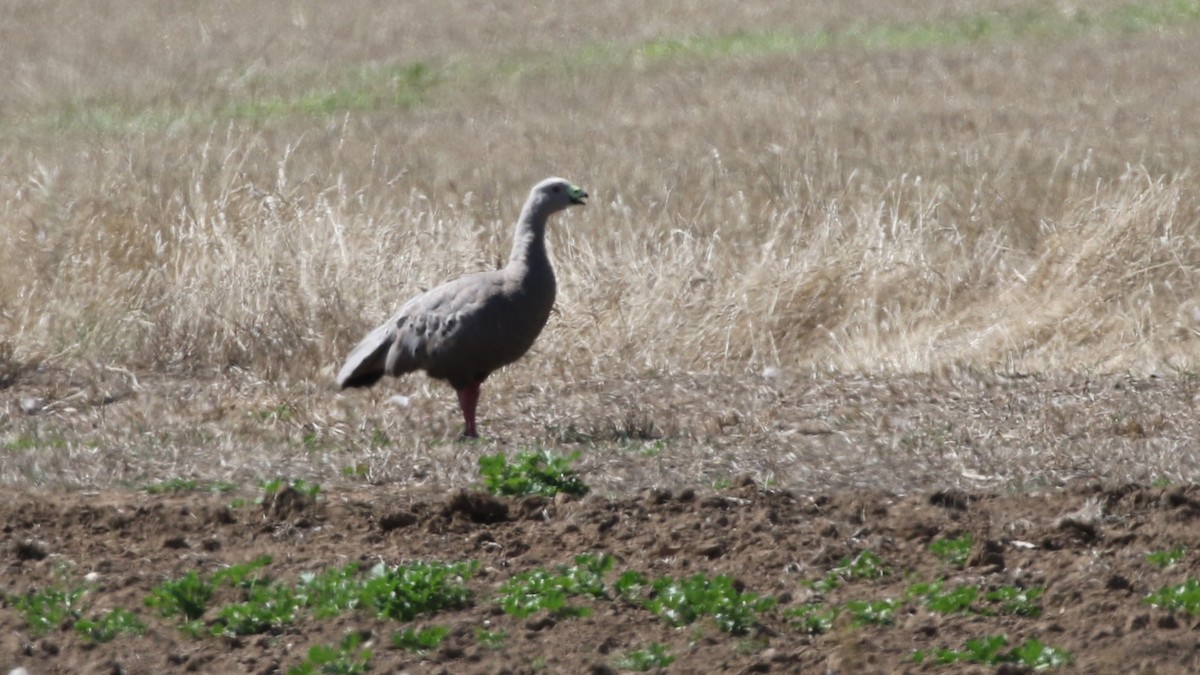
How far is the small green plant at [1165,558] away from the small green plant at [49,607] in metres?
3.11

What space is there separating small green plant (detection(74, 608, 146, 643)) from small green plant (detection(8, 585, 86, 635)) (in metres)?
0.08

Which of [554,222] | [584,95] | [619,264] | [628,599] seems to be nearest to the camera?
[628,599]

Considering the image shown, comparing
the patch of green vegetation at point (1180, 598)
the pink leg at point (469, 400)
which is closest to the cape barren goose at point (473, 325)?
the pink leg at point (469, 400)

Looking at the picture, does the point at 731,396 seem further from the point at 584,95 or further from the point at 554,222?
the point at 584,95

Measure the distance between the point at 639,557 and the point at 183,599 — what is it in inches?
54.7

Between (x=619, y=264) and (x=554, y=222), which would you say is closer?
(x=619, y=264)

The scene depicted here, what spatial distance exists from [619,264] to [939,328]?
1957 millimetres

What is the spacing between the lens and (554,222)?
1249 centimetres

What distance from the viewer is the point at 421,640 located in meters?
4.74

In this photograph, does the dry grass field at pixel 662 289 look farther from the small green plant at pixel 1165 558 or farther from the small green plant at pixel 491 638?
the small green plant at pixel 1165 558

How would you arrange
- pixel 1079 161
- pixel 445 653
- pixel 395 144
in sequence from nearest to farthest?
pixel 445 653 → pixel 1079 161 → pixel 395 144

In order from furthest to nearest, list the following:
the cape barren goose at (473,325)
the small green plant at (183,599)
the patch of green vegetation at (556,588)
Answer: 1. the cape barren goose at (473,325)
2. the small green plant at (183,599)
3. the patch of green vegetation at (556,588)

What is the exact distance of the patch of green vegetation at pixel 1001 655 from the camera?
14.6ft

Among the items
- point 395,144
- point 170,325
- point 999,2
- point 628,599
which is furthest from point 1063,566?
point 999,2
